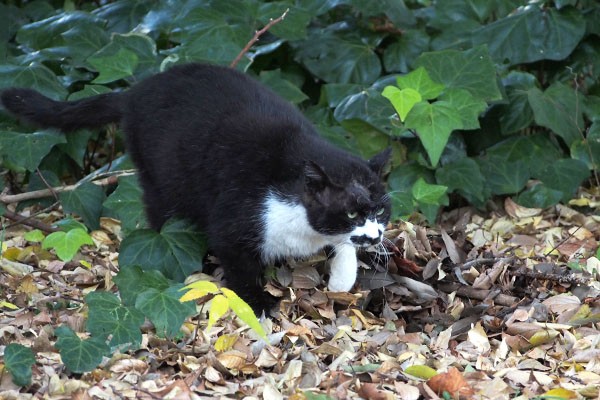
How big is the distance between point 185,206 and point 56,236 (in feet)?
1.78

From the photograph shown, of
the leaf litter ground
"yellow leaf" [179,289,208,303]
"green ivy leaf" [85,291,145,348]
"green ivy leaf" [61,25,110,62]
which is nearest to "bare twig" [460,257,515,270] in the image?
the leaf litter ground

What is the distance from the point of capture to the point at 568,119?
178 inches

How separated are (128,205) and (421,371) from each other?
1736 mm

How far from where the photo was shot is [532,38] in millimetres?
4609

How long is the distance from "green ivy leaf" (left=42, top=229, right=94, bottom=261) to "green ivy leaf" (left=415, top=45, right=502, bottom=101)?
1988 millimetres

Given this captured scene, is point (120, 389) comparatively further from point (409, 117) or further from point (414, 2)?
point (414, 2)

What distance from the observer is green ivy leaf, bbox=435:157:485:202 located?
4.25m

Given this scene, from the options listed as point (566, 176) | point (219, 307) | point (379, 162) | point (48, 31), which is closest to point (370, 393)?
point (219, 307)

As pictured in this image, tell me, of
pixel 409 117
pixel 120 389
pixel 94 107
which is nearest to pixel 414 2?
pixel 409 117

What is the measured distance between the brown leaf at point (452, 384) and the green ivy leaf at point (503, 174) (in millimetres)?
2104

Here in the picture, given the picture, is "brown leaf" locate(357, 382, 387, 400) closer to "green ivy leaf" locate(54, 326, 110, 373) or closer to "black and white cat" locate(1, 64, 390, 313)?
"black and white cat" locate(1, 64, 390, 313)

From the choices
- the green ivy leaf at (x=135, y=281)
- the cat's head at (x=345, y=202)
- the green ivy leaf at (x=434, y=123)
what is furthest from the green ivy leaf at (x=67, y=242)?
the green ivy leaf at (x=434, y=123)

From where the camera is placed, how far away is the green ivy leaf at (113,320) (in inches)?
103

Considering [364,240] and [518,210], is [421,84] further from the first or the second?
[364,240]
